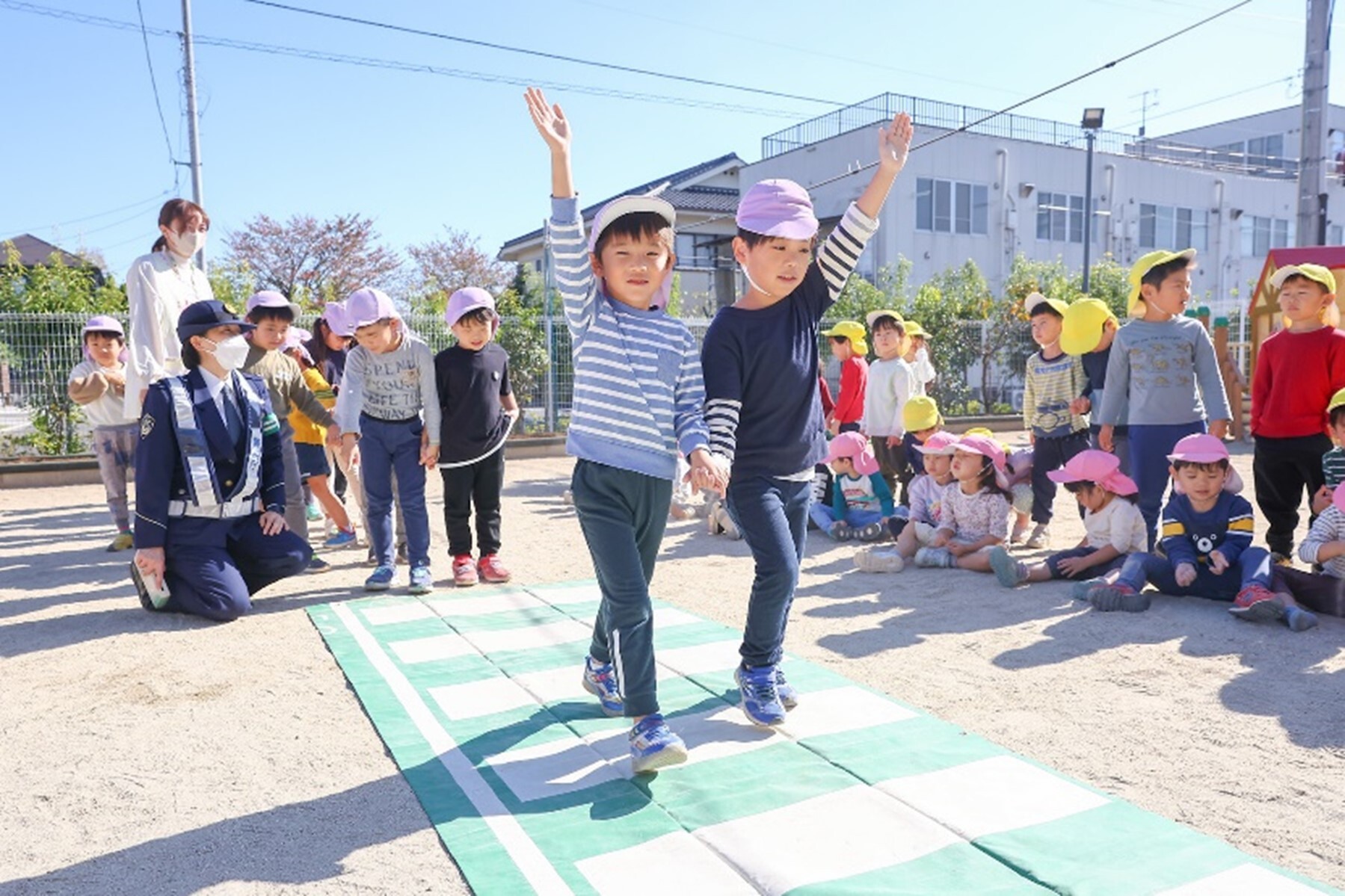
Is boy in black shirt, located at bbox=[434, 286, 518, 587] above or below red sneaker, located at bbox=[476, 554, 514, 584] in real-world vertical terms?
above

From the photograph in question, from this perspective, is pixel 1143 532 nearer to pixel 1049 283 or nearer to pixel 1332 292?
pixel 1332 292

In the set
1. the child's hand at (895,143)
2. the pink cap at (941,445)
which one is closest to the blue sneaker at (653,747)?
the child's hand at (895,143)

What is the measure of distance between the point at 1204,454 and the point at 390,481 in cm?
437

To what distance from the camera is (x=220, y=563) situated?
4.84 meters

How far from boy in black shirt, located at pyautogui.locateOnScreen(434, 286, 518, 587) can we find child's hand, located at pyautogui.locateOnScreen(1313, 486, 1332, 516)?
4434 millimetres

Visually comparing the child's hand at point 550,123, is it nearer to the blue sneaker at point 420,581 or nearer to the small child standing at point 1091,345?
the blue sneaker at point 420,581

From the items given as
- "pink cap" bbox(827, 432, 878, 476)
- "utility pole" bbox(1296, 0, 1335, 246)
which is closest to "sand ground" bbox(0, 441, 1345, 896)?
"pink cap" bbox(827, 432, 878, 476)

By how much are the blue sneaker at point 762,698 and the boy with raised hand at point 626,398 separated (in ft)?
1.20

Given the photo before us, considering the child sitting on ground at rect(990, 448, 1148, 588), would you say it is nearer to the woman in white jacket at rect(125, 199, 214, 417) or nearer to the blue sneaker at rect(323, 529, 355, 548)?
the blue sneaker at rect(323, 529, 355, 548)

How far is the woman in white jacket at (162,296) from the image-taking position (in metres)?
5.46

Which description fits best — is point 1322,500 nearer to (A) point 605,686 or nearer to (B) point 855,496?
(B) point 855,496

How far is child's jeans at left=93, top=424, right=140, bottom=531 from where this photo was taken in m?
6.73

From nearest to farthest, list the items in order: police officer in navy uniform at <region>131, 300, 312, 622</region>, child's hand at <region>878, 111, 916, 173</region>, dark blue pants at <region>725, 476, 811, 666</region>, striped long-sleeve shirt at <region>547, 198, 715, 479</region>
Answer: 1. striped long-sleeve shirt at <region>547, 198, 715, 479</region>
2. dark blue pants at <region>725, 476, 811, 666</region>
3. child's hand at <region>878, 111, 916, 173</region>
4. police officer in navy uniform at <region>131, 300, 312, 622</region>

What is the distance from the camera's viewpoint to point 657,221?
2.90m
